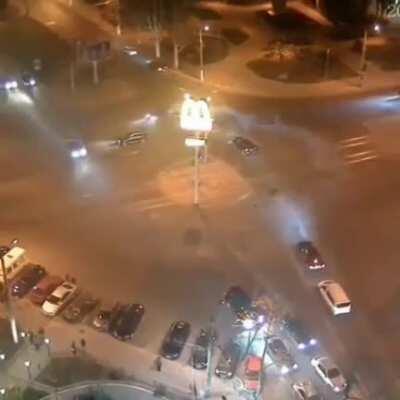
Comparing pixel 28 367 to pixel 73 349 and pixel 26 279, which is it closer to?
pixel 73 349

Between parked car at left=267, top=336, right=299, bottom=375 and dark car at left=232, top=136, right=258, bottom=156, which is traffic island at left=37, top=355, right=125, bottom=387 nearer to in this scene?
parked car at left=267, top=336, right=299, bottom=375

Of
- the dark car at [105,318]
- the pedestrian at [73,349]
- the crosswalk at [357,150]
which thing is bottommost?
the pedestrian at [73,349]

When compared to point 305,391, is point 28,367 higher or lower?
higher

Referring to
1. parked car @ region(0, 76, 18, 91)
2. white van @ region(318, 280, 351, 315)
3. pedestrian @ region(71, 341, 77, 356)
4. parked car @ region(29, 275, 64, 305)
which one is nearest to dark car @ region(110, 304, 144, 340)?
pedestrian @ region(71, 341, 77, 356)

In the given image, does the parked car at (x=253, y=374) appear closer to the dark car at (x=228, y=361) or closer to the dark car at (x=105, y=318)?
the dark car at (x=228, y=361)

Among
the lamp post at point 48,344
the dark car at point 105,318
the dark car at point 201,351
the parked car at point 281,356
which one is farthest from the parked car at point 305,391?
the lamp post at point 48,344

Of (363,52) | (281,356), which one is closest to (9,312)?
(281,356)

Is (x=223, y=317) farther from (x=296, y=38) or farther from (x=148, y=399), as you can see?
(x=296, y=38)
